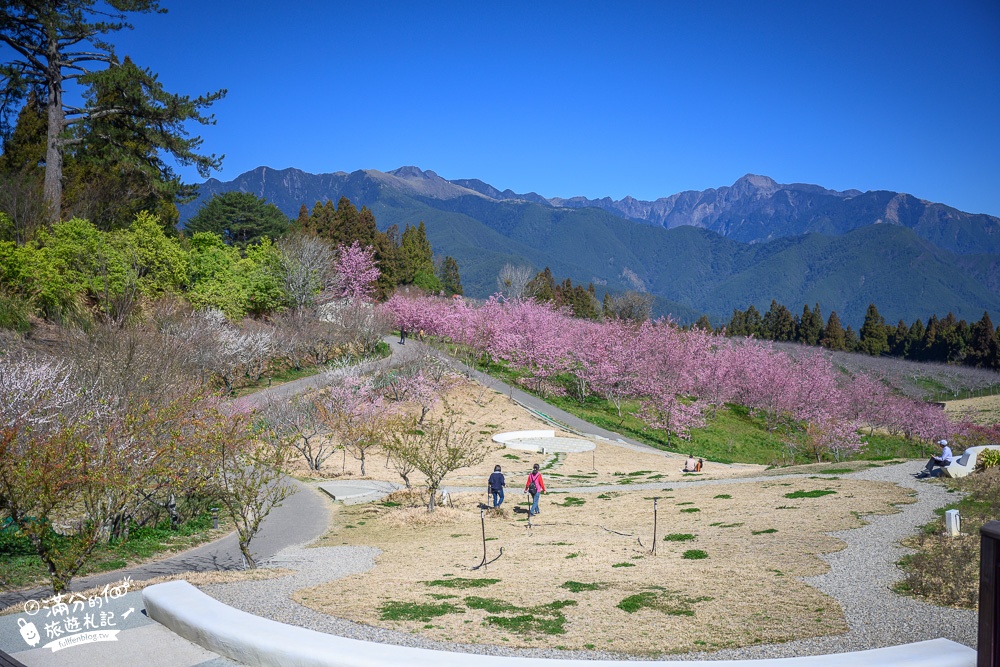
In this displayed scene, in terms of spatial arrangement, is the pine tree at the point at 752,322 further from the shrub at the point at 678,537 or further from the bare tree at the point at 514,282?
the shrub at the point at 678,537

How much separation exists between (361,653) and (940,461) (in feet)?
62.5

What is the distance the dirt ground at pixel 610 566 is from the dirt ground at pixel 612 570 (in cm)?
3

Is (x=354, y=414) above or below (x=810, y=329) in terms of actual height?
below

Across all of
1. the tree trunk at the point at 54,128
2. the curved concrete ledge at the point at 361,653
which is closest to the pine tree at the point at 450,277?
the tree trunk at the point at 54,128

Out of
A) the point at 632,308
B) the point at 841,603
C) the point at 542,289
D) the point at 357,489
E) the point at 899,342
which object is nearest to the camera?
the point at 841,603

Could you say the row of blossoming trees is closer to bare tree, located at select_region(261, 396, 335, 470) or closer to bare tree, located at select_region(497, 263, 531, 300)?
bare tree, located at select_region(261, 396, 335, 470)

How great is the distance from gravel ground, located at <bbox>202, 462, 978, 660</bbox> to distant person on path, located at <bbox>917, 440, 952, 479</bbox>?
6475mm

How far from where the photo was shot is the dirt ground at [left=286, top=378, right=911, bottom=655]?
8508mm

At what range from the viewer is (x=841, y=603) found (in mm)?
9328

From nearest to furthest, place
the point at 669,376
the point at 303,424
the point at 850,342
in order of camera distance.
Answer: the point at 303,424
the point at 669,376
the point at 850,342

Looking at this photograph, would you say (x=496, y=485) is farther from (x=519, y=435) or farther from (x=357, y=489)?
(x=519, y=435)

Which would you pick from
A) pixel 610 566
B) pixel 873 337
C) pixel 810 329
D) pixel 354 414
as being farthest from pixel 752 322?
pixel 610 566

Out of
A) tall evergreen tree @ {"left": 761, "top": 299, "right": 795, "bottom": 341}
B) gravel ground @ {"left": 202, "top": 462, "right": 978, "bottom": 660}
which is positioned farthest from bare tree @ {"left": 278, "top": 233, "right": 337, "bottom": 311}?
tall evergreen tree @ {"left": 761, "top": 299, "right": 795, "bottom": 341}

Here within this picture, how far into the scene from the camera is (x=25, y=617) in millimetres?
8734
